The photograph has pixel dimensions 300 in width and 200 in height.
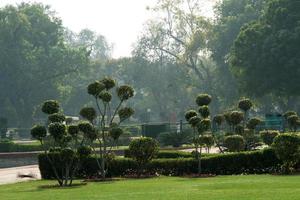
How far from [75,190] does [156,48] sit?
59.6 meters

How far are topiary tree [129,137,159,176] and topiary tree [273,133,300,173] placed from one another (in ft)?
13.4

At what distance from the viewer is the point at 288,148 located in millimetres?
17719

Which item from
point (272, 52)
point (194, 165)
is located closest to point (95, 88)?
point (194, 165)

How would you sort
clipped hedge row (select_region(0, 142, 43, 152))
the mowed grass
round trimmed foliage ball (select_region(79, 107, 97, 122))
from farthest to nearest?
clipped hedge row (select_region(0, 142, 43, 152))
round trimmed foliage ball (select_region(79, 107, 97, 122))
the mowed grass

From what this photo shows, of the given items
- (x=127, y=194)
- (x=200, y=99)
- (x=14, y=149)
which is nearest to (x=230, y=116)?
(x=200, y=99)

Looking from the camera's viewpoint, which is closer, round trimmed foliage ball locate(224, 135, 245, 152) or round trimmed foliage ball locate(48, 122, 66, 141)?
round trimmed foliage ball locate(48, 122, 66, 141)

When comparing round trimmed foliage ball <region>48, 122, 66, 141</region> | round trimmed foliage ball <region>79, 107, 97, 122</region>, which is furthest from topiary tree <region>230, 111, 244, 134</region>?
round trimmed foliage ball <region>48, 122, 66, 141</region>

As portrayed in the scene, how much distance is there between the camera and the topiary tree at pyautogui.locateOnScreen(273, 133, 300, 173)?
1775 centimetres

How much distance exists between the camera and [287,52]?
41.9 m

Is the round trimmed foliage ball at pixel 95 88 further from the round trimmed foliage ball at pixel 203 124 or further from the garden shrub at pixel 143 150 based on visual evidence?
the round trimmed foliage ball at pixel 203 124

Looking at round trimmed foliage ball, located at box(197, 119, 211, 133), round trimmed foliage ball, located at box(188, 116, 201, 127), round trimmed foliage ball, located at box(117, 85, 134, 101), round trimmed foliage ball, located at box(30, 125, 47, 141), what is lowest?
round trimmed foliage ball, located at box(30, 125, 47, 141)

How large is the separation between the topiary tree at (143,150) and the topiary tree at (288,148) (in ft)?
13.4

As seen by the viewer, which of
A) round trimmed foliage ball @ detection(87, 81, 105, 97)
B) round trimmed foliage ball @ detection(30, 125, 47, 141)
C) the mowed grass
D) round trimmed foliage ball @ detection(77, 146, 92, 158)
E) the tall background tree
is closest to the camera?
the mowed grass

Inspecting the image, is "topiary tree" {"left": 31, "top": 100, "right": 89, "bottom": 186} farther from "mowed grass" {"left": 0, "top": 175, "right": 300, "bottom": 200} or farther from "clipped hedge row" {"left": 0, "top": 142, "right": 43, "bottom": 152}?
"clipped hedge row" {"left": 0, "top": 142, "right": 43, "bottom": 152}
